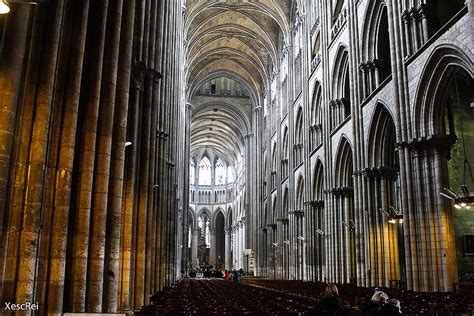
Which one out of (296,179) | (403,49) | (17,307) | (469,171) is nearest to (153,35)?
(403,49)

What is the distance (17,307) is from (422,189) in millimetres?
14972

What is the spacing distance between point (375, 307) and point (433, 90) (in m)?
14.2

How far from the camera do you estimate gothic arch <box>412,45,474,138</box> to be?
17.2 m

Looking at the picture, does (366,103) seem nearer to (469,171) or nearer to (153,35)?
(469,171)

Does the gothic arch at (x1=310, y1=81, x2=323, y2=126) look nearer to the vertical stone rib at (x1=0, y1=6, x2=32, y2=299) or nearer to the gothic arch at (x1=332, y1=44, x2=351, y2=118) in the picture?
the gothic arch at (x1=332, y1=44, x2=351, y2=118)

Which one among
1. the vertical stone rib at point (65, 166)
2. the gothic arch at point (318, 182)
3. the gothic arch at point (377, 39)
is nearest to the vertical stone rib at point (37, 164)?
the vertical stone rib at point (65, 166)

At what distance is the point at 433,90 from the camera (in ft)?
59.4

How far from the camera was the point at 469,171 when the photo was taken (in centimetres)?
2455

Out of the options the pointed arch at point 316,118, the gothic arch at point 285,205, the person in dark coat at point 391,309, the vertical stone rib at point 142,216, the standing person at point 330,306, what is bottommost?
the standing person at point 330,306

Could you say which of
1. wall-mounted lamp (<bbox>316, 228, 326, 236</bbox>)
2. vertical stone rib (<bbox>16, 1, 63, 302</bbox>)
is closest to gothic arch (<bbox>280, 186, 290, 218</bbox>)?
wall-mounted lamp (<bbox>316, 228, 326, 236</bbox>)

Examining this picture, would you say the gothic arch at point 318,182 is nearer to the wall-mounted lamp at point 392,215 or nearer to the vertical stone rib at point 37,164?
the wall-mounted lamp at point 392,215

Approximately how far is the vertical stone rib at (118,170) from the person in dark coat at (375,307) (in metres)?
7.59

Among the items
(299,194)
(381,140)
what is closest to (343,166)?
(381,140)

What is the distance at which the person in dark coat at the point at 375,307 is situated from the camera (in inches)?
228
